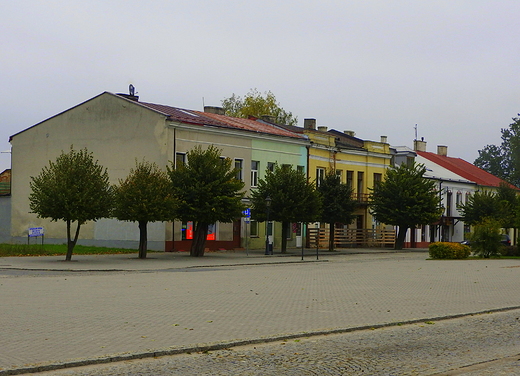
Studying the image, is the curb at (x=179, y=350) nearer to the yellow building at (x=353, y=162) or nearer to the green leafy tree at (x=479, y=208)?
the yellow building at (x=353, y=162)

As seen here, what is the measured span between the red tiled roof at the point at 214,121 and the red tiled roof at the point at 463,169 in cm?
2736

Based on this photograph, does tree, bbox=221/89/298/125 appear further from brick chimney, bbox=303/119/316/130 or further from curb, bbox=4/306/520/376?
curb, bbox=4/306/520/376

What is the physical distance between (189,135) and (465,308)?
101ft

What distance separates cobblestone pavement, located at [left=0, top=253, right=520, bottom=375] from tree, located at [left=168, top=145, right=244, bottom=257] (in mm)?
10623

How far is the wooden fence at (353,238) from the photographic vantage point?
178ft

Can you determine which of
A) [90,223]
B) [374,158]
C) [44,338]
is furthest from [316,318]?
[374,158]

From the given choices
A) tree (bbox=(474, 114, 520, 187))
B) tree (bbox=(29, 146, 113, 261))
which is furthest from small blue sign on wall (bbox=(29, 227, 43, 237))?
tree (bbox=(474, 114, 520, 187))

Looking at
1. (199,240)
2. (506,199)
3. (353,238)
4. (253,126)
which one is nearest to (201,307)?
(199,240)

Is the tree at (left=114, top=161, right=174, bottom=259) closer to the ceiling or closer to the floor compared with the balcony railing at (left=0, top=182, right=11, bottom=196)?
closer to the floor

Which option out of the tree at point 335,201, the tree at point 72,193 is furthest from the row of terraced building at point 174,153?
the tree at point 72,193

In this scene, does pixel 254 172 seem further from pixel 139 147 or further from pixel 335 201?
pixel 139 147

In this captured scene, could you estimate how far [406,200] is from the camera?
53719 mm

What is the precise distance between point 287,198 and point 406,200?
14.3 metres

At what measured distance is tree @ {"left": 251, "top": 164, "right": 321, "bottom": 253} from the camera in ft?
141
